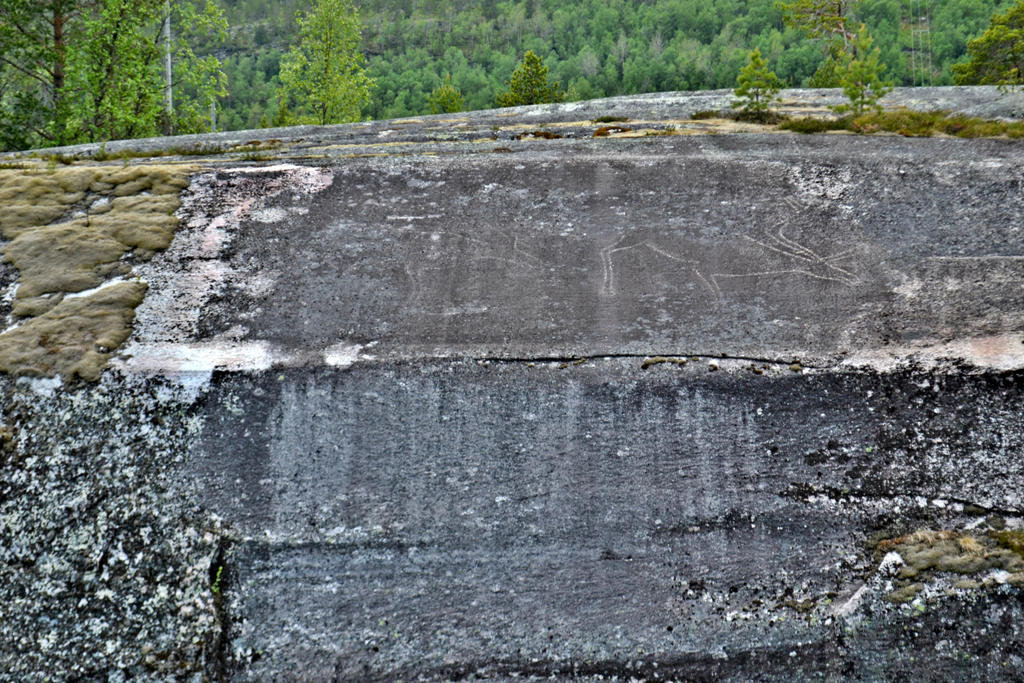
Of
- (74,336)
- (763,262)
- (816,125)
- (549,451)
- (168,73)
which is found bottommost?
(549,451)

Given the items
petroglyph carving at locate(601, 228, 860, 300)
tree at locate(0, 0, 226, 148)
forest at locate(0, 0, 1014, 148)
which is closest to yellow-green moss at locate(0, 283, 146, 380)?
petroglyph carving at locate(601, 228, 860, 300)

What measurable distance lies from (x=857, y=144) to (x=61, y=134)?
18306 millimetres

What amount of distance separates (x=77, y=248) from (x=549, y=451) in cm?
529

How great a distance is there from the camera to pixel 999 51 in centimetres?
2441

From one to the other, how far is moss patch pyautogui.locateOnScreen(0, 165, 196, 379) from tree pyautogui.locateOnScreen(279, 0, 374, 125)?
1699cm

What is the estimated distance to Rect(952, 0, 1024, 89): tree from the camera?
76.0ft

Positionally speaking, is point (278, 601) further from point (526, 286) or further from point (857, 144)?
point (857, 144)

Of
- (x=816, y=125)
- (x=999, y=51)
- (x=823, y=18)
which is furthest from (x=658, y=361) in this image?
(x=999, y=51)

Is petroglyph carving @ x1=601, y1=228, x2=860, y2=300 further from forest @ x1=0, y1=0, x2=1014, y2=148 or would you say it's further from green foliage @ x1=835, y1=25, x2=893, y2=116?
forest @ x1=0, y1=0, x2=1014, y2=148

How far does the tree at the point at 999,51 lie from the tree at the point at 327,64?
21035 millimetres

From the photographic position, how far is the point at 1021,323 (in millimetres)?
6160

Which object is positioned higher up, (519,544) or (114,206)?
(114,206)

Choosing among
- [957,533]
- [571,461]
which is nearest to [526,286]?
[571,461]

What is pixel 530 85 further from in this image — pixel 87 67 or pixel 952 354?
pixel 952 354
